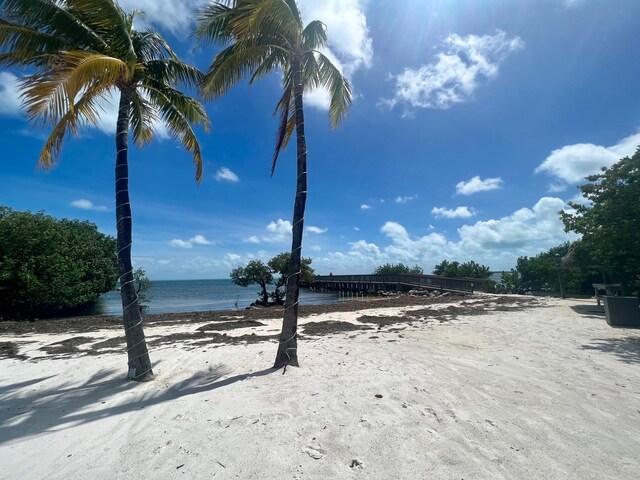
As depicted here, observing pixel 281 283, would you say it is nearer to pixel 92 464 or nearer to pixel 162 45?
pixel 162 45

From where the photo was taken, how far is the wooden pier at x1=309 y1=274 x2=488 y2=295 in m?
25.2

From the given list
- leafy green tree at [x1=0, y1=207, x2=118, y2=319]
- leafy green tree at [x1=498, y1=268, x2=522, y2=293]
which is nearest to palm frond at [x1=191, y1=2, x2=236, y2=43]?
leafy green tree at [x1=0, y1=207, x2=118, y2=319]

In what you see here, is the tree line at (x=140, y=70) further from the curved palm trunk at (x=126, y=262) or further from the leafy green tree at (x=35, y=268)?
the leafy green tree at (x=35, y=268)

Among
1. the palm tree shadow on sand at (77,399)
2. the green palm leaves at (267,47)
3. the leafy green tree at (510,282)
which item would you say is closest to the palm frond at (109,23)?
the green palm leaves at (267,47)

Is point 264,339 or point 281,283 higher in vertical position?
point 281,283

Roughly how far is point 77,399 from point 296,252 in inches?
161

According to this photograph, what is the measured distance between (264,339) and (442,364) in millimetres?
4912

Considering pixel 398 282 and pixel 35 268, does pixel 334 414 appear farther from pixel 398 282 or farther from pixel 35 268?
pixel 398 282

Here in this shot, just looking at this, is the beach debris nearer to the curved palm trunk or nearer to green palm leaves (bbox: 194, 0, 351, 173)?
the curved palm trunk

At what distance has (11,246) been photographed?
13.8 metres

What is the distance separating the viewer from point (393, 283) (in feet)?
124

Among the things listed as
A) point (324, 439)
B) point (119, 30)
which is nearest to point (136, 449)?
point (324, 439)

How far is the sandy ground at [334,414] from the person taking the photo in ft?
9.34

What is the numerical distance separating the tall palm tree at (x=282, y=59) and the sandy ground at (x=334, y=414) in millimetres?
1562
